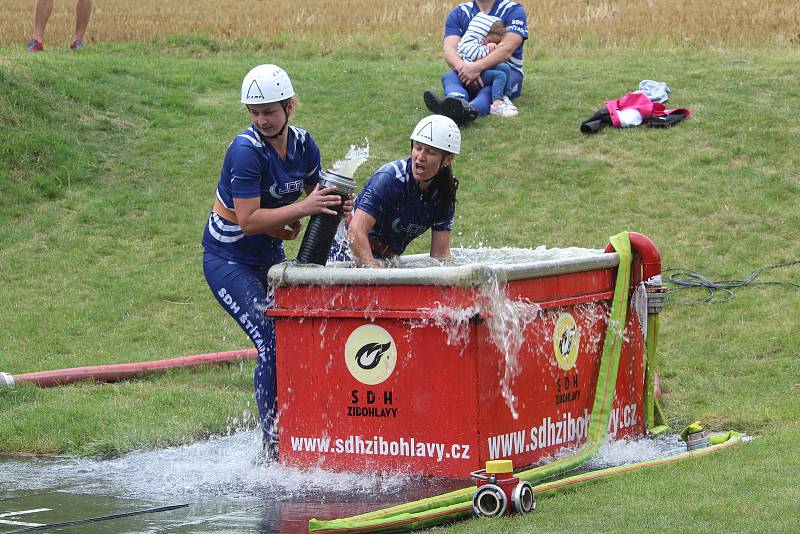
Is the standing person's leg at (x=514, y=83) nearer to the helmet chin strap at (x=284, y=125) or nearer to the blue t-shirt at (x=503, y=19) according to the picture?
the blue t-shirt at (x=503, y=19)

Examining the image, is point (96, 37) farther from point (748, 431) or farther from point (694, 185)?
point (748, 431)

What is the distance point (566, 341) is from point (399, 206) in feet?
4.23

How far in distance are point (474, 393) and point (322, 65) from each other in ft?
45.9

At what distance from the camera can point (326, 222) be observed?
6.76m

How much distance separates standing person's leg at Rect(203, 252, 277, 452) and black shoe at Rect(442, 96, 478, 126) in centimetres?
805

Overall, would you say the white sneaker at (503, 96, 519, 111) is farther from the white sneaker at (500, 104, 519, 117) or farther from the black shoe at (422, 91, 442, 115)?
the black shoe at (422, 91, 442, 115)

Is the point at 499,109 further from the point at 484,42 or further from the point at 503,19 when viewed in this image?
the point at 503,19

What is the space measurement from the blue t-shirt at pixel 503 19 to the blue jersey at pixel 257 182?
8.65 meters

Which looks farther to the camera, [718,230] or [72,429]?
[718,230]

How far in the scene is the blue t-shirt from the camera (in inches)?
602

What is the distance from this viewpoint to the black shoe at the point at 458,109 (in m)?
14.6

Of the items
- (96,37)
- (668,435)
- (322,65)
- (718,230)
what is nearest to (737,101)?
(718,230)

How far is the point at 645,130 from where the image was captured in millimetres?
15203

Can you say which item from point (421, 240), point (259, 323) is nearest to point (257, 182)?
point (259, 323)
